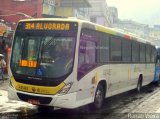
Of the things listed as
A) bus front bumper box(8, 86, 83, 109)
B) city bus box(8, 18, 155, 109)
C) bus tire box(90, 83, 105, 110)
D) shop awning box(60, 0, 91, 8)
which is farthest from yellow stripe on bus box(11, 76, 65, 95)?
shop awning box(60, 0, 91, 8)

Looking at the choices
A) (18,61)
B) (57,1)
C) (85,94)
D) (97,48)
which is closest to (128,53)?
(97,48)

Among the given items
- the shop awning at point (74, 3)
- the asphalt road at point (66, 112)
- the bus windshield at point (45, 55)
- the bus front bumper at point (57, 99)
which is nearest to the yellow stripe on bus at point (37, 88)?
the bus front bumper at point (57, 99)

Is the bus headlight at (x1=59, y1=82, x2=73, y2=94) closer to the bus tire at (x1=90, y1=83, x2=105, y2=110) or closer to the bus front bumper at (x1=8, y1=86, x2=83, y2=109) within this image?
the bus front bumper at (x1=8, y1=86, x2=83, y2=109)

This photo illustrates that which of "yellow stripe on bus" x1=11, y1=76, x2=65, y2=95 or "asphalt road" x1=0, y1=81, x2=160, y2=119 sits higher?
"yellow stripe on bus" x1=11, y1=76, x2=65, y2=95

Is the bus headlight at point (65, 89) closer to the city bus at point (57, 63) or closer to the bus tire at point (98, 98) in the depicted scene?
the city bus at point (57, 63)

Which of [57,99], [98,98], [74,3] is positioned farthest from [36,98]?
[74,3]

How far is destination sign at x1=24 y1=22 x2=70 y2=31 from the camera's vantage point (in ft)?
33.0

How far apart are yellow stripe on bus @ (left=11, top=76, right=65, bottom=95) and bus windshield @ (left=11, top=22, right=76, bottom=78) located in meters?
0.31

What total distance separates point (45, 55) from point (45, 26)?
0.93 m

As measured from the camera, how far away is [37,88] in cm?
978

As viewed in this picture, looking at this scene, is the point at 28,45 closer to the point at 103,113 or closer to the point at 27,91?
the point at 27,91

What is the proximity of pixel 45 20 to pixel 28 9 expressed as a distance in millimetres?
29725

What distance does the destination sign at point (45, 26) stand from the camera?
33.0 ft

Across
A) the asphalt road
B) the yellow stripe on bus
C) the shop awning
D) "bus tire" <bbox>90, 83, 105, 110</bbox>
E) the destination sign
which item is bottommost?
the asphalt road
